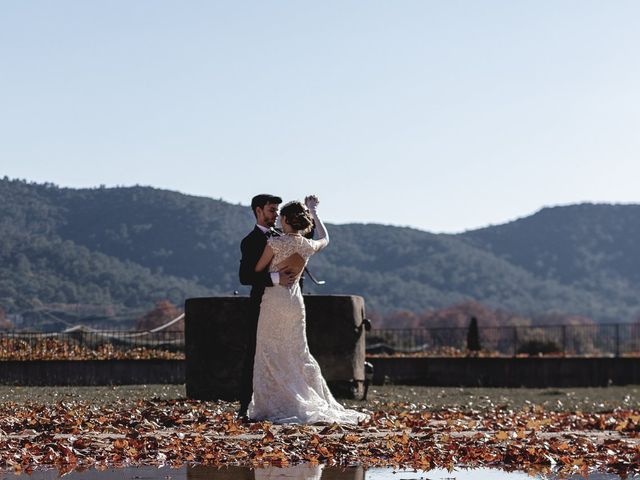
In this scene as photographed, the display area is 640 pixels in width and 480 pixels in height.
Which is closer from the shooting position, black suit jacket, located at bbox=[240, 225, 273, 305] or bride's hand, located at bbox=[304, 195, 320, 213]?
black suit jacket, located at bbox=[240, 225, 273, 305]

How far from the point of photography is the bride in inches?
562

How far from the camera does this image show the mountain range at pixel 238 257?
9365 cm

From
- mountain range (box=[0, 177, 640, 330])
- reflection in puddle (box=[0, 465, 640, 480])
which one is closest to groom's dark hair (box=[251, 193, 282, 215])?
reflection in puddle (box=[0, 465, 640, 480])

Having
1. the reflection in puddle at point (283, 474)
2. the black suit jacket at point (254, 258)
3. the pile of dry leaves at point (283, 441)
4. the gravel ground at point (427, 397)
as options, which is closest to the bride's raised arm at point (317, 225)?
the black suit jacket at point (254, 258)

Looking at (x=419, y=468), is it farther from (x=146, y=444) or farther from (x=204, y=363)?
(x=204, y=363)

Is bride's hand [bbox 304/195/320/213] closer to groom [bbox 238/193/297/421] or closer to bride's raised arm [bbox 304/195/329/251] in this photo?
bride's raised arm [bbox 304/195/329/251]

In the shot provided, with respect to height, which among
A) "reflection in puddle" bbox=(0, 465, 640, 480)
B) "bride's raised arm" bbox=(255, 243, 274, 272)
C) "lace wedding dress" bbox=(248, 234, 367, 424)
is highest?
"bride's raised arm" bbox=(255, 243, 274, 272)

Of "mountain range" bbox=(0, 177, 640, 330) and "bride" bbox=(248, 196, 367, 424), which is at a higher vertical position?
"mountain range" bbox=(0, 177, 640, 330)

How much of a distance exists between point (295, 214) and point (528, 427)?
337 cm

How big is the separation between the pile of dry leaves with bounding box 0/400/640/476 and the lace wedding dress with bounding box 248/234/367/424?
415 millimetres

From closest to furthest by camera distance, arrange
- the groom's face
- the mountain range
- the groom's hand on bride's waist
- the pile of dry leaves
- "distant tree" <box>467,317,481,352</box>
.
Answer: the pile of dry leaves, the groom's hand on bride's waist, the groom's face, "distant tree" <box>467,317,481,352</box>, the mountain range

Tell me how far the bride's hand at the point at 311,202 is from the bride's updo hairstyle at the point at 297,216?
0.74m

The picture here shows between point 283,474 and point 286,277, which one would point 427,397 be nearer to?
point 286,277

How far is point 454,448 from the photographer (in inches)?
477
